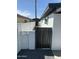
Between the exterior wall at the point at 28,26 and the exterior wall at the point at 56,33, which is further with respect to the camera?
the exterior wall at the point at 28,26

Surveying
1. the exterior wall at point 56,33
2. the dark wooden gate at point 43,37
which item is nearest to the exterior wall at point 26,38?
the dark wooden gate at point 43,37

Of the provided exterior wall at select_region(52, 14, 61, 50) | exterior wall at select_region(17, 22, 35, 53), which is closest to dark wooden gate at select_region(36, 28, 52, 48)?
exterior wall at select_region(17, 22, 35, 53)

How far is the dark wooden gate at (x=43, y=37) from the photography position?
30.2 feet

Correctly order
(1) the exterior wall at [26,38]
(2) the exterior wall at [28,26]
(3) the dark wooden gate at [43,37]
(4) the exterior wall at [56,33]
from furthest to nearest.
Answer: (2) the exterior wall at [28,26]
(3) the dark wooden gate at [43,37]
(1) the exterior wall at [26,38]
(4) the exterior wall at [56,33]

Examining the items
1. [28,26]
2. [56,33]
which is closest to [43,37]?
[56,33]

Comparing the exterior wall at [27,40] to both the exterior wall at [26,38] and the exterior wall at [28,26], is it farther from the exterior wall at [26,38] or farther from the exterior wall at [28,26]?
the exterior wall at [28,26]

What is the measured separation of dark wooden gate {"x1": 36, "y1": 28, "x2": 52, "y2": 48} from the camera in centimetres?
920

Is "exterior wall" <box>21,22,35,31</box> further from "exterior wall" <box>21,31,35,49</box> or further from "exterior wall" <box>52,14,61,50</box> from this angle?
"exterior wall" <box>52,14,61,50</box>
